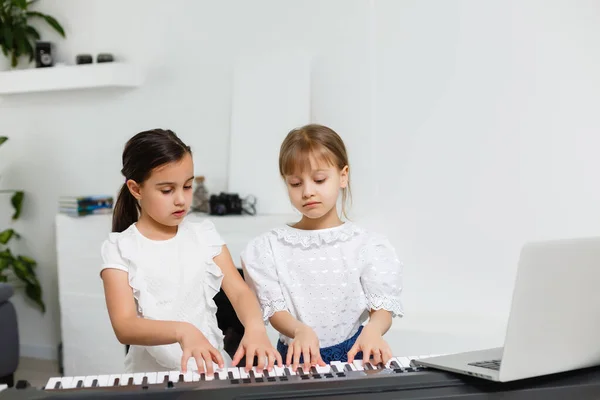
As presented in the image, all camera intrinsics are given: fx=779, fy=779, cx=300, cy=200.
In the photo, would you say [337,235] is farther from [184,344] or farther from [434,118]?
[434,118]

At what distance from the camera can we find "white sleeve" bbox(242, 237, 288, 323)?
198 cm

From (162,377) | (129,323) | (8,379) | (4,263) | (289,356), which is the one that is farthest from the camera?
(4,263)

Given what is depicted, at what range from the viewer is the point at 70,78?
475 cm

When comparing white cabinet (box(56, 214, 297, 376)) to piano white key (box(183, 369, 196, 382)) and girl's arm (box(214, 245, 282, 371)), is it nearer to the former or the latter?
girl's arm (box(214, 245, 282, 371))

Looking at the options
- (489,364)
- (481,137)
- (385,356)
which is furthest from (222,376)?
(481,137)

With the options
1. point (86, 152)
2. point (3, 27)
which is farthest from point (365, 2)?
point (3, 27)

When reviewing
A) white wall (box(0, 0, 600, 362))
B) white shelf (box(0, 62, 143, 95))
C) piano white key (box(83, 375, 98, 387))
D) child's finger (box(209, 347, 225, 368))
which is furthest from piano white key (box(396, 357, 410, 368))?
white shelf (box(0, 62, 143, 95))

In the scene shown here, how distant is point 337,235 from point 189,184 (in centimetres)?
43

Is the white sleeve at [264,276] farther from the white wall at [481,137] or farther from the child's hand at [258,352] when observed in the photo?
the white wall at [481,137]

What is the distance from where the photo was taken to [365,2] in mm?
3969

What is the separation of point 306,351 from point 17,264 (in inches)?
154

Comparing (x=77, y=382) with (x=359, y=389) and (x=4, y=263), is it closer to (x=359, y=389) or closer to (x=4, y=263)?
(x=359, y=389)

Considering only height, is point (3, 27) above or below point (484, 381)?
above

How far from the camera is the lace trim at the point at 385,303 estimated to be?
6.33 ft
